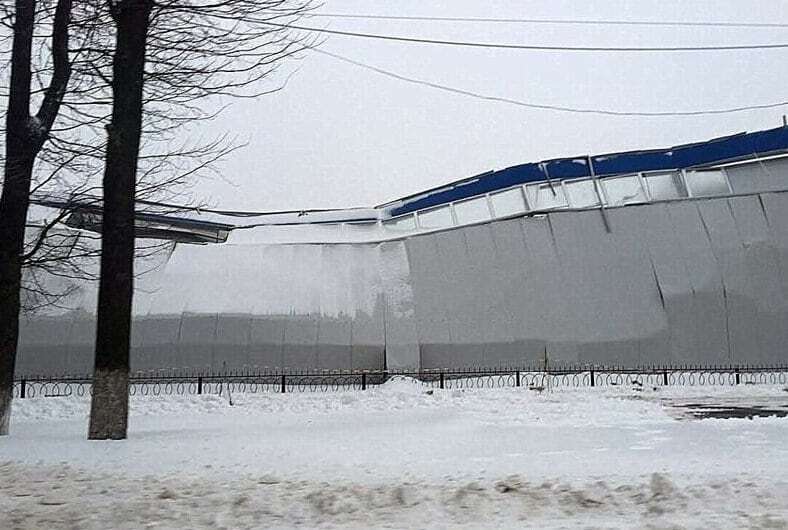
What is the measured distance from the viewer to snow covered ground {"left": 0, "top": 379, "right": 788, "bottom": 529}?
19.0 feet

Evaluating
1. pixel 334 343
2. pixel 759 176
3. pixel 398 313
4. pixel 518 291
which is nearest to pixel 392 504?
pixel 334 343

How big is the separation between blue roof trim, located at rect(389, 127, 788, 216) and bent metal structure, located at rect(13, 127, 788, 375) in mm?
51

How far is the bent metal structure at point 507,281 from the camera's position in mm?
22172

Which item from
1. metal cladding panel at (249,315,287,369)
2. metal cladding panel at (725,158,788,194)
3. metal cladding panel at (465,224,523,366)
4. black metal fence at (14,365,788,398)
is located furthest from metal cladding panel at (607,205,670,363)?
metal cladding panel at (249,315,287,369)

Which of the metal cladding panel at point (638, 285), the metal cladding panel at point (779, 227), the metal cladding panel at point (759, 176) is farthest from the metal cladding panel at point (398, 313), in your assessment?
the metal cladding panel at point (779, 227)

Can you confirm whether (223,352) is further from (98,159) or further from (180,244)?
(98,159)

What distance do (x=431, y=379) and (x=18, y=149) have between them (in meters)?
12.8

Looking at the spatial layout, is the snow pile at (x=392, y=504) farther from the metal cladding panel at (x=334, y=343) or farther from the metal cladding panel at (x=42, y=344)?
the metal cladding panel at (x=42, y=344)

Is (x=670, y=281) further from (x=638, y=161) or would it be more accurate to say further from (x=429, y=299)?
(x=429, y=299)

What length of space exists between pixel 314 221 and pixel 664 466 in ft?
63.8

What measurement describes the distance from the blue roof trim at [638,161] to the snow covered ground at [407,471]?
40.7 ft

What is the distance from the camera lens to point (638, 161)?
25141mm

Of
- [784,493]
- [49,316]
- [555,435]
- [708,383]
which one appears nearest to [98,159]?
[555,435]

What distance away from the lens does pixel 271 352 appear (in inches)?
869
